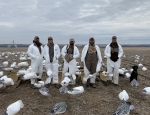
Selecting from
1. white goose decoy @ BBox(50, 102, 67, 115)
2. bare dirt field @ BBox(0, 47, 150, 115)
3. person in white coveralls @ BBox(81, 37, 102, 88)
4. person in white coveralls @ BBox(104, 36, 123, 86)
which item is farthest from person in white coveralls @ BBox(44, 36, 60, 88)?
white goose decoy @ BBox(50, 102, 67, 115)

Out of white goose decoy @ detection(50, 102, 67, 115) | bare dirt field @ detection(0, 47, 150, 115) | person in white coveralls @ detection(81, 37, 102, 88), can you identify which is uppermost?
person in white coveralls @ detection(81, 37, 102, 88)

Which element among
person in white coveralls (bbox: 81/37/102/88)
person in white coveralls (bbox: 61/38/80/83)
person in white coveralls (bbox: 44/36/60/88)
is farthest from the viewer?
person in white coveralls (bbox: 61/38/80/83)

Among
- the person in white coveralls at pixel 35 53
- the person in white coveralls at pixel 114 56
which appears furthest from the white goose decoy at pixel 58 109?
the person in white coveralls at pixel 114 56

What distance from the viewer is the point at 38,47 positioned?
8.79m

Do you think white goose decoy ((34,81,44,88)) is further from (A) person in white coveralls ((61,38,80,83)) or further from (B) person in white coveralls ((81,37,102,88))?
(B) person in white coveralls ((81,37,102,88))

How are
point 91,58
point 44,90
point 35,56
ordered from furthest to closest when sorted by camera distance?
point 91,58, point 35,56, point 44,90

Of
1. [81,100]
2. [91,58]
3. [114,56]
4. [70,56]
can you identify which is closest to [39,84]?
[70,56]

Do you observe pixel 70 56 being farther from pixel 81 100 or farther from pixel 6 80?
pixel 6 80

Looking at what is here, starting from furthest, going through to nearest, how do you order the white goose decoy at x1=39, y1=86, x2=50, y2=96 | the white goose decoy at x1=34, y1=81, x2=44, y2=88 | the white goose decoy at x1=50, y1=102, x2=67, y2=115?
1. the white goose decoy at x1=34, y1=81, x2=44, y2=88
2. the white goose decoy at x1=39, y1=86, x2=50, y2=96
3. the white goose decoy at x1=50, y1=102, x2=67, y2=115

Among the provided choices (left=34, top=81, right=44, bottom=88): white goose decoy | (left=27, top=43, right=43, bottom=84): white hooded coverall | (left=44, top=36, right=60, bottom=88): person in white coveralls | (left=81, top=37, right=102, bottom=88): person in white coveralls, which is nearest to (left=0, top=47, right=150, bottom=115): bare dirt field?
(left=34, top=81, right=44, bottom=88): white goose decoy

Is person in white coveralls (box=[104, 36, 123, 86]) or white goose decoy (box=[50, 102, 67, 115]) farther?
person in white coveralls (box=[104, 36, 123, 86])

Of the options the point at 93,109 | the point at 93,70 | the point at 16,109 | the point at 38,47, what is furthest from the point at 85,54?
the point at 16,109

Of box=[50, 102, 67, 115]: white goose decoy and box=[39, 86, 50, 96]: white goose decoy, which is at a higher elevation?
box=[39, 86, 50, 96]: white goose decoy

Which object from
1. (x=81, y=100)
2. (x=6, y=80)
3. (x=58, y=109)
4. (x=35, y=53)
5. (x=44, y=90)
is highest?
(x=35, y=53)
